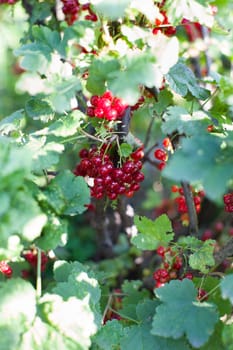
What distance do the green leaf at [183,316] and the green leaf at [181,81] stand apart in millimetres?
Result: 473

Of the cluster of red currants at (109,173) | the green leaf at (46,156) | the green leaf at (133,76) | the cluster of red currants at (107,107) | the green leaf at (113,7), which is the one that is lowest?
the cluster of red currants at (109,173)

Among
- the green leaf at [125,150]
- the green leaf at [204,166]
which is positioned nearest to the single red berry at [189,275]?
the green leaf at [125,150]

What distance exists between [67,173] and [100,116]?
0.18 m

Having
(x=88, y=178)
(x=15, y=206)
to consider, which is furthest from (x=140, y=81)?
(x=88, y=178)

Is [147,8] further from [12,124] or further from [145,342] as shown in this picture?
[145,342]

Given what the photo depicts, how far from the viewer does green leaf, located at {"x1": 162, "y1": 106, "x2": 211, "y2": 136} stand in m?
1.12

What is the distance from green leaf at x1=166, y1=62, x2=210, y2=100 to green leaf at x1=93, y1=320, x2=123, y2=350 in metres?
0.59

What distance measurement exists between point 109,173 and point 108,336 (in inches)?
15.2

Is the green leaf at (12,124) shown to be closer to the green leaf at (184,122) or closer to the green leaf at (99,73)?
the green leaf at (99,73)

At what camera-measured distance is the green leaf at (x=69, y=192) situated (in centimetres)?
108

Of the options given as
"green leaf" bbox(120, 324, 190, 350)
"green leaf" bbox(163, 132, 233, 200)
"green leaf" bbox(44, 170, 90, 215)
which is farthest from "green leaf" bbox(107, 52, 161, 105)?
"green leaf" bbox(120, 324, 190, 350)

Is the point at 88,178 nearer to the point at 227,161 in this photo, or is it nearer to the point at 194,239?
the point at 194,239

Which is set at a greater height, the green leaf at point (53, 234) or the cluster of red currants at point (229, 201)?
the green leaf at point (53, 234)

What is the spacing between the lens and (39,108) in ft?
4.15
